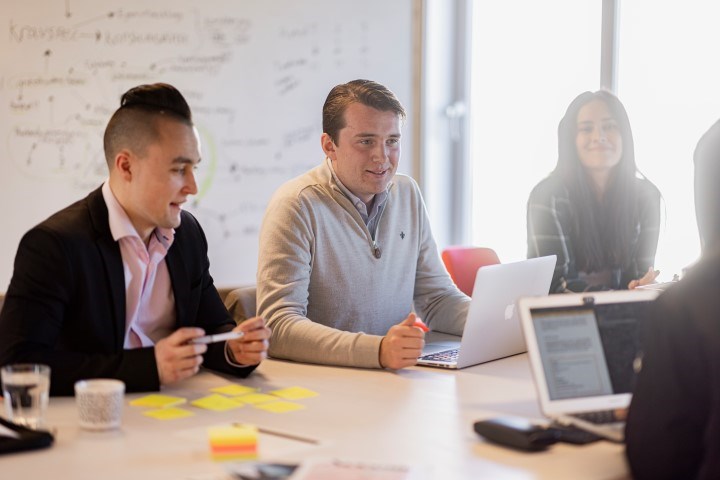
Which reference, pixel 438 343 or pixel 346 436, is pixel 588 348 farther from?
pixel 438 343

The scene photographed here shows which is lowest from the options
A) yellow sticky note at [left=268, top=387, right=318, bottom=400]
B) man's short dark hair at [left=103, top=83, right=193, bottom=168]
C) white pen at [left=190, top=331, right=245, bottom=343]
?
yellow sticky note at [left=268, top=387, right=318, bottom=400]

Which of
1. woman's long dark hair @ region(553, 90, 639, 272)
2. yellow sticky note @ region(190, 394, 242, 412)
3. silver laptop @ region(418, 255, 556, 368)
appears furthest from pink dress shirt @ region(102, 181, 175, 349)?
woman's long dark hair @ region(553, 90, 639, 272)

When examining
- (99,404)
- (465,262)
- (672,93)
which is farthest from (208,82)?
(99,404)

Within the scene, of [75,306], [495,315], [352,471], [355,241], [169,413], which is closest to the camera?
[352,471]

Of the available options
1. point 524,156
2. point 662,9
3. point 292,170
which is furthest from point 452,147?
point 662,9

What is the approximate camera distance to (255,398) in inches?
80.9

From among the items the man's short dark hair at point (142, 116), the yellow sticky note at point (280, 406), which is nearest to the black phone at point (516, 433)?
the yellow sticky note at point (280, 406)

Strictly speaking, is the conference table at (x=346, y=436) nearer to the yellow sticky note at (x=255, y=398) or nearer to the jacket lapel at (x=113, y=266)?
the yellow sticky note at (x=255, y=398)

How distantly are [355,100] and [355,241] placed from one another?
43cm

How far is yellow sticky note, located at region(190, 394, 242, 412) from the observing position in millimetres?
1976

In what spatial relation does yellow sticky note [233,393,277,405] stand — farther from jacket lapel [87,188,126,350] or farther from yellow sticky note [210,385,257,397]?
jacket lapel [87,188,126,350]

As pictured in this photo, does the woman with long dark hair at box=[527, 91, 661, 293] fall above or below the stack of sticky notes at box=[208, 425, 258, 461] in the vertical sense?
above

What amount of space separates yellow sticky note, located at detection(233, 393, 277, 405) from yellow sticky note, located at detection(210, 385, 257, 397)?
30mm

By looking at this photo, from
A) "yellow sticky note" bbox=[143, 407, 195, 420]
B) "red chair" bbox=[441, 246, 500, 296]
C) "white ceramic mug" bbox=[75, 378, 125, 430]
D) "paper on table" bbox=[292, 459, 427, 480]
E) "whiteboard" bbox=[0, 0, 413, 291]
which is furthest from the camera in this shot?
"whiteboard" bbox=[0, 0, 413, 291]
